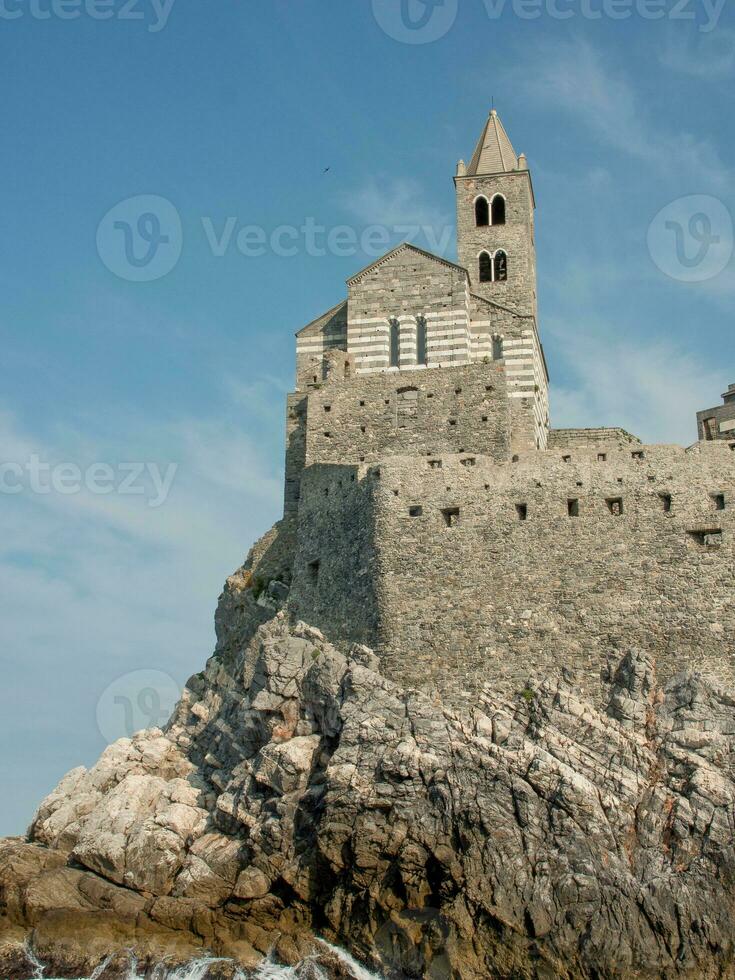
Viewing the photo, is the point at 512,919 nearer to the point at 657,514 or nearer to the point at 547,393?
the point at 657,514

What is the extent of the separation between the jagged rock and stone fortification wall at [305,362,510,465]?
11.6 metres

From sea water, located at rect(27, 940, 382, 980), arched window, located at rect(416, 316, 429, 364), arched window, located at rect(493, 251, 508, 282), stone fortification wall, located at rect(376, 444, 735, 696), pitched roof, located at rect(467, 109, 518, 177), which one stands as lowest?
sea water, located at rect(27, 940, 382, 980)

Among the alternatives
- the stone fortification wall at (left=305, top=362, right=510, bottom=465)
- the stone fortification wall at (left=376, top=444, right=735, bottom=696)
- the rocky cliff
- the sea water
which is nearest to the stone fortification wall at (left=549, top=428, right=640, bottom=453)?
the stone fortification wall at (left=305, top=362, right=510, bottom=465)

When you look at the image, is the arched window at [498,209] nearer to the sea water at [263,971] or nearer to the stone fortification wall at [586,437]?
the stone fortification wall at [586,437]

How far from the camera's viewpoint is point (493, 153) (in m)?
65.9

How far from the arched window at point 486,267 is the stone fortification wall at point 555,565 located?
1597 centimetres

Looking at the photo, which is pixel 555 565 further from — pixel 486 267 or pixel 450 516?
pixel 486 267

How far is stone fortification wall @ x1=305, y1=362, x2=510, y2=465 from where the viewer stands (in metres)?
54.0

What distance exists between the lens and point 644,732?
4341 centimetres

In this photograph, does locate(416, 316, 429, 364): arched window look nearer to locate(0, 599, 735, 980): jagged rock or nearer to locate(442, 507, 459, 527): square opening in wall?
locate(442, 507, 459, 527): square opening in wall

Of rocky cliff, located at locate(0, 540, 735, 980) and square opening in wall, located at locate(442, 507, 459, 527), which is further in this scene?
square opening in wall, located at locate(442, 507, 459, 527)

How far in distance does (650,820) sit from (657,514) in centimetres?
1184

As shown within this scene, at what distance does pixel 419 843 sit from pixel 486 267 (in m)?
31.9

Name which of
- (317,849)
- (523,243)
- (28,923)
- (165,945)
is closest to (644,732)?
(317,849)
